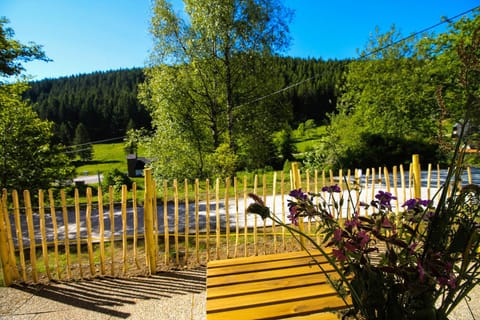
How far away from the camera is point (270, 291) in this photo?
157 cm

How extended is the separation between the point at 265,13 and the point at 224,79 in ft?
10.4

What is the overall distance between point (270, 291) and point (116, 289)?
2434 mm

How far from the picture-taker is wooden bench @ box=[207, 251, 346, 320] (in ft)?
4.54

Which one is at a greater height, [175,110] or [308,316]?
[175,110]

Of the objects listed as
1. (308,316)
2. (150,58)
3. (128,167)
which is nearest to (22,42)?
(150,58)

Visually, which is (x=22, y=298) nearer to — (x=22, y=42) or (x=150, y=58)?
(x=22, y=42)

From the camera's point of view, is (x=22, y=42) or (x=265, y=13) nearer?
(x=22, y=42)

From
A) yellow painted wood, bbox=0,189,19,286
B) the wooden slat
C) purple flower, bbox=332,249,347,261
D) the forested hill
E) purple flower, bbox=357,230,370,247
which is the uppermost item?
the forested hill

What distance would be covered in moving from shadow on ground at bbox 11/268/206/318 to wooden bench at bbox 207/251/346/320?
148 centimetres

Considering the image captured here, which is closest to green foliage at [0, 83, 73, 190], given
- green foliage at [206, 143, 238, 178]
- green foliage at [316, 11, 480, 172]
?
green foliage at [206, 143, 238, 178]

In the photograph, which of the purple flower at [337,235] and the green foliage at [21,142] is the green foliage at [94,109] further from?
the purple flower at [337,235]

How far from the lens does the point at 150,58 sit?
12.1m

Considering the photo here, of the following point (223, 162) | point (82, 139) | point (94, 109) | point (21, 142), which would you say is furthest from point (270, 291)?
point (94, 109)

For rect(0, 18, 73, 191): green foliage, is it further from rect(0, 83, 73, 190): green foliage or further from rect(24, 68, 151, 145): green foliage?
rect(24, 68, 151, 145): green foliage
